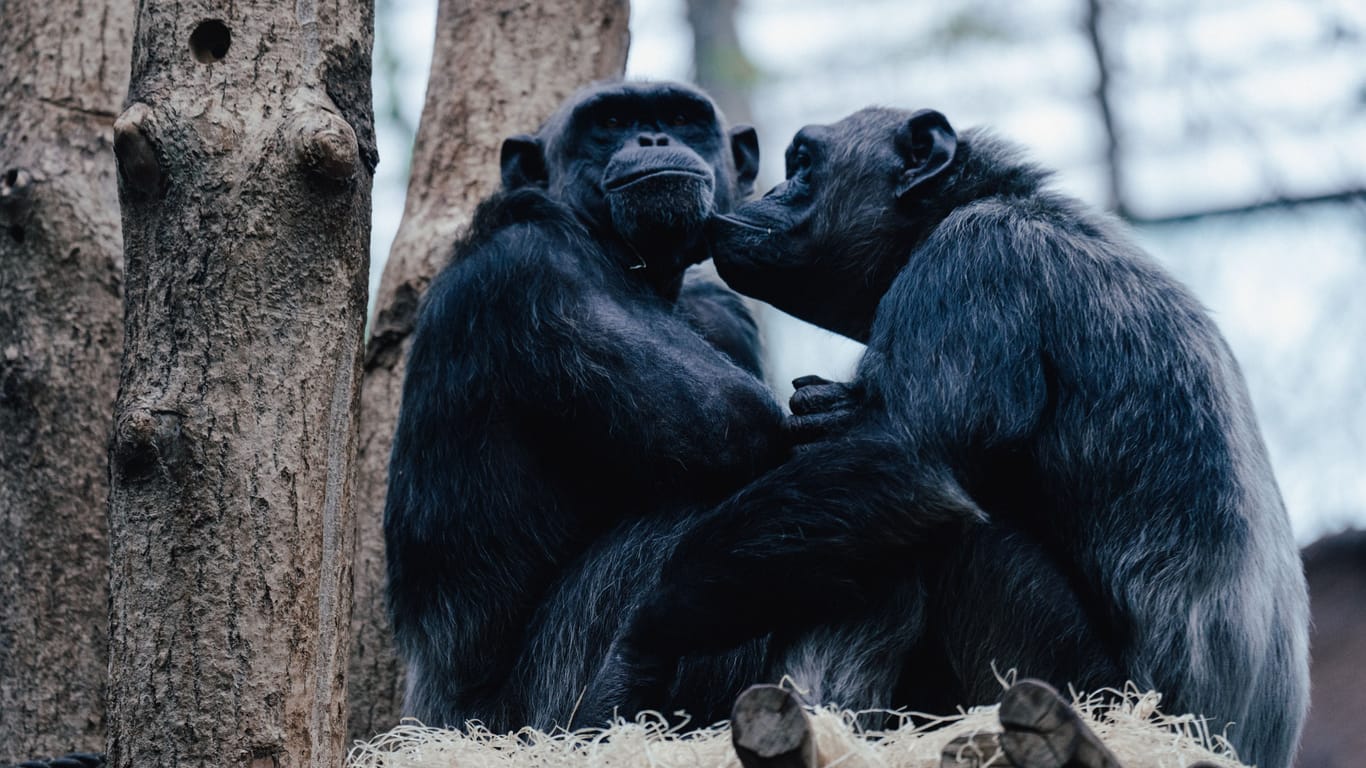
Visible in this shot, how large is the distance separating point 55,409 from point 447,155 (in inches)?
78.5

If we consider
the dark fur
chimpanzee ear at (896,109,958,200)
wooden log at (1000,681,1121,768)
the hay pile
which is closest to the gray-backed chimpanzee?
the hay pile

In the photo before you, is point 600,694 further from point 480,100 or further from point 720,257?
point 480,100

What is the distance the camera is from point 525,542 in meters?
4.62

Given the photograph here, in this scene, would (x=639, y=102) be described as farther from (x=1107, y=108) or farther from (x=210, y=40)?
(x=1107, y=108)

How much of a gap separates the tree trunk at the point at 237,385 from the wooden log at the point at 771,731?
1.13 meters

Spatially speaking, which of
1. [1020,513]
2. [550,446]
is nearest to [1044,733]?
[1020,513]

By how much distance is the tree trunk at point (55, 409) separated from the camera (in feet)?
16.9

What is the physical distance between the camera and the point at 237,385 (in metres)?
3.45

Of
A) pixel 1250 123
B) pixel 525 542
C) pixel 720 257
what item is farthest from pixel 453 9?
pixel 1250 123

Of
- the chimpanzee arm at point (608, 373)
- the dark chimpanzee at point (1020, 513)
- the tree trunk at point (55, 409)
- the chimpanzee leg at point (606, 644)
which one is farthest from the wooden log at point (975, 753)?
the tree trunk at point (55, 409)

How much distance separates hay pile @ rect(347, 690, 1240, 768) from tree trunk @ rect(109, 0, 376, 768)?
371 mm

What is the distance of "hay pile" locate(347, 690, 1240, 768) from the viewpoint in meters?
3.06

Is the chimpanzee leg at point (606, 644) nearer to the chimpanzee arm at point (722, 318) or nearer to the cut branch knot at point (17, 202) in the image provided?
the chimpanzee arm at point (722, 318)

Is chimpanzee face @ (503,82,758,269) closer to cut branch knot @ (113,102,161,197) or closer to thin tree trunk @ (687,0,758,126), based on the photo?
cut branch knot @ (113,102,161,197)
